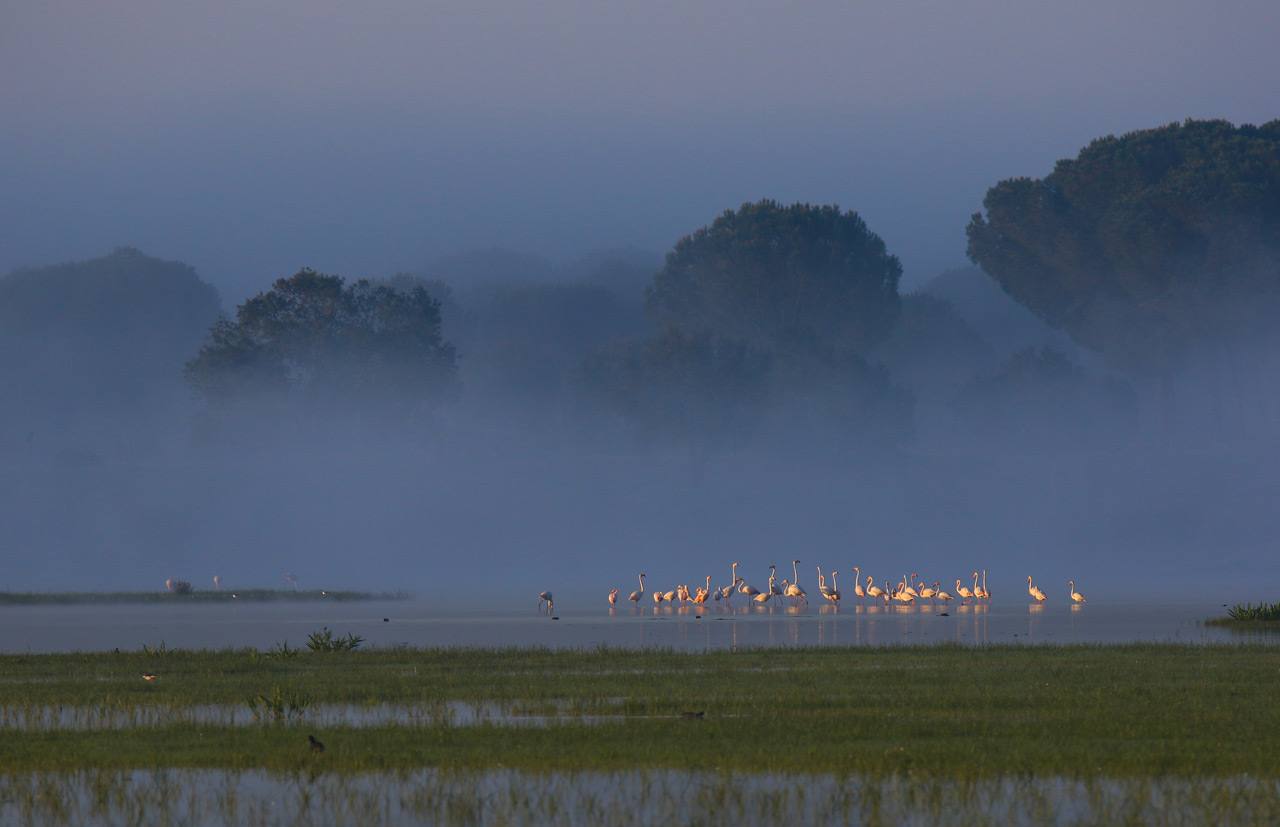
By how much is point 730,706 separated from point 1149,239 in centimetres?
10567

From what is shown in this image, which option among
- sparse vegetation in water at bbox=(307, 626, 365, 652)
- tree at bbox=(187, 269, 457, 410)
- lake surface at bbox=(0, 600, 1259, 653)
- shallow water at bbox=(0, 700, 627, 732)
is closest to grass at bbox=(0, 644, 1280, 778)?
shallow water at bbox=(0, 700, 627, 732)

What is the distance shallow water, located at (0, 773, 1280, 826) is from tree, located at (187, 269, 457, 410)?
11324 cm

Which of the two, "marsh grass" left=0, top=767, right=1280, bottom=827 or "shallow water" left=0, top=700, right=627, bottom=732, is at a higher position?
"shallow water" left=0, top=700, right=627, bottom=732

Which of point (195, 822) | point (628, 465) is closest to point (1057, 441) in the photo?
point (628, 465)

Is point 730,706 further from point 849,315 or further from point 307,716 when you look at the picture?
point 849,315

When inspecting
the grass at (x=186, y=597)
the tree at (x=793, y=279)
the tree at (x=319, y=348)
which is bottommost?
the grass at (x=186, y=597)

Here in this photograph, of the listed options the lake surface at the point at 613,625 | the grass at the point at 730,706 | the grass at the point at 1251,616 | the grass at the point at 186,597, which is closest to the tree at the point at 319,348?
the grass at the point at 186,597

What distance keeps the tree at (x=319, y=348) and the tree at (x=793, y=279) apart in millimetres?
18602

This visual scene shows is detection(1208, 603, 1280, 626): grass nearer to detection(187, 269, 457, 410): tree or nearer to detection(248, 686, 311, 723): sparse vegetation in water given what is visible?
detection(248, 686, 311, 723): sparse vegetation in water

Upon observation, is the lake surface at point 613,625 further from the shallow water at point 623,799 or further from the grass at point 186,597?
the shallow water at point 623,799

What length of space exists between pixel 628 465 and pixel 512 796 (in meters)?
118

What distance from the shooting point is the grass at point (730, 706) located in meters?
24.2

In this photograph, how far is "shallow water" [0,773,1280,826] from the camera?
68.1 feet

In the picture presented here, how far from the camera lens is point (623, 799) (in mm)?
21844
